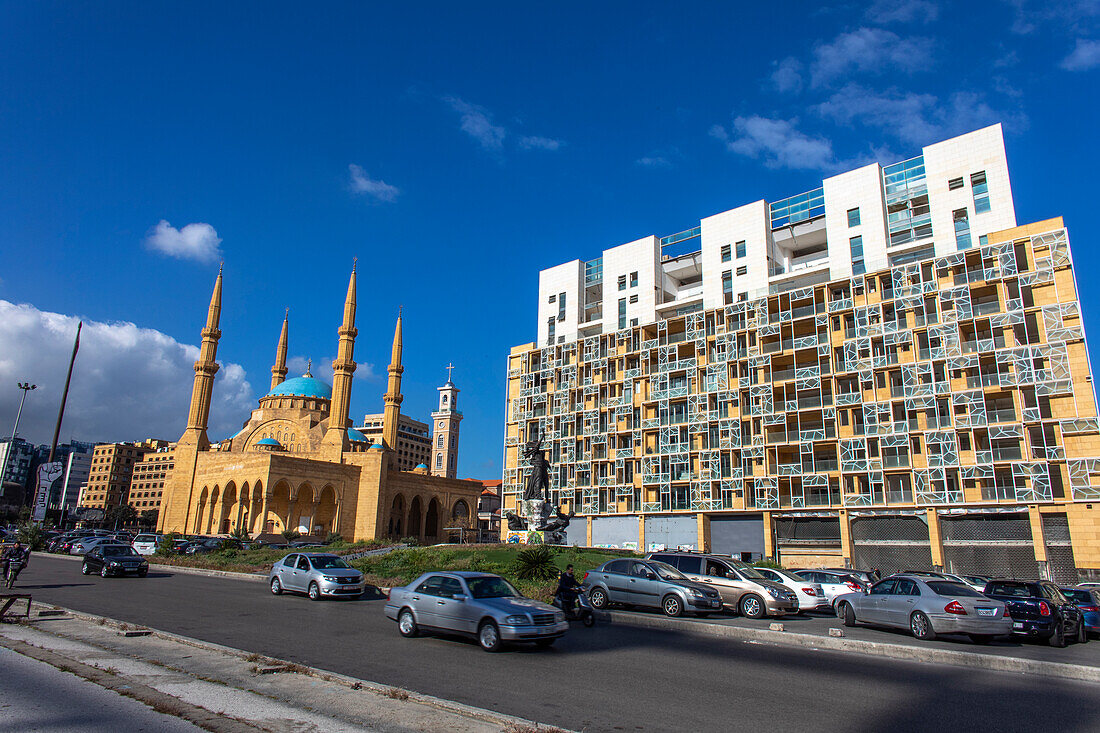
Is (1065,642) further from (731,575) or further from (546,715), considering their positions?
(546,715)

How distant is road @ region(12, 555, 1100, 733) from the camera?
7.77 m

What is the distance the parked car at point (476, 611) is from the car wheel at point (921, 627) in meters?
8.01

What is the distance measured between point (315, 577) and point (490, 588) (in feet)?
33.7

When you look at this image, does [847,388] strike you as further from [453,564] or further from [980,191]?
[453,564]

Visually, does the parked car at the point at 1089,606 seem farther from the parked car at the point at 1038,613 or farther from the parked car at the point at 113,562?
the parked car at the point at 113,562

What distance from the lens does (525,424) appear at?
63375mm

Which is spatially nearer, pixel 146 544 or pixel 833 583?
pixel 833 583

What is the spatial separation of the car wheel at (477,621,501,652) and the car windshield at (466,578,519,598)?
26.1 inches

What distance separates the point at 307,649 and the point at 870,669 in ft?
30.8

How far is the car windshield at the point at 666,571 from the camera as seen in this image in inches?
684

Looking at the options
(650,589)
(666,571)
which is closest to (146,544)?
(650,589)

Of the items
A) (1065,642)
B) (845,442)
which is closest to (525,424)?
(845,442)

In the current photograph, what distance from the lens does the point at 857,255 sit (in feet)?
159

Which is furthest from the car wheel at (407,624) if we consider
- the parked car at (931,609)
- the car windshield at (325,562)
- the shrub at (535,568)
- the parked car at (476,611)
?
the parked car at (931,609)
